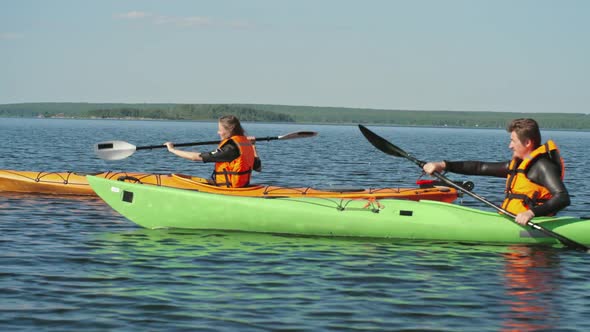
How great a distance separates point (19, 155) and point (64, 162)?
403 cm

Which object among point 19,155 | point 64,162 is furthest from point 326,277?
point 19,155

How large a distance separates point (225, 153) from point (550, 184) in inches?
168

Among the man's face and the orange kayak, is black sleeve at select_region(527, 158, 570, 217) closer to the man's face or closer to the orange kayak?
the man's face

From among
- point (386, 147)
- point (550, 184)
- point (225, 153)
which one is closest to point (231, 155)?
point (225, 153)

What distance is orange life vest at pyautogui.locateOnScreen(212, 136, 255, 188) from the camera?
39.7ft

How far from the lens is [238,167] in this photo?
12.3 m

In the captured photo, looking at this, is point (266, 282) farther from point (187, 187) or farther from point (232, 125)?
point (187, 187)

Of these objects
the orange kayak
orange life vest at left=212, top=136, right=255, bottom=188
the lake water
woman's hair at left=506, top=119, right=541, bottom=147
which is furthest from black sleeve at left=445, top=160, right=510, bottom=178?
orange life vest at left=212, top=136, right=255, bottom=188

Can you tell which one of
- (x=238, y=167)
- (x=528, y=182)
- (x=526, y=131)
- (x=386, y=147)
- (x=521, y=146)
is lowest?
(x=238, y=167)

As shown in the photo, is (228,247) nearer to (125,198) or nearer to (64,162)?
(125,198)

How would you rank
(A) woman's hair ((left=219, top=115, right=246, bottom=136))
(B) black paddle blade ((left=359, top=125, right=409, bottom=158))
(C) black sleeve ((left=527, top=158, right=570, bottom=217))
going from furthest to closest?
(A) woman's hair ((left=219, top=115, right=246, bottom=136)) → (B) black paddle blade ((left=359, top=125, right=409, bottom=158)) → (C) black sleeve ((left=527, top=158, right=570, bottom=217))

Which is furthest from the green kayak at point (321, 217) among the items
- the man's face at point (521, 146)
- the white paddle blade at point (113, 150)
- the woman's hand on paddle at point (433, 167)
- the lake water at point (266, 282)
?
the white paddle blade at point (113, 150)

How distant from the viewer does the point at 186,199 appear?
11102mm

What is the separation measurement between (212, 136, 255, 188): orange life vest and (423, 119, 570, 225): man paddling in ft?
9.54
